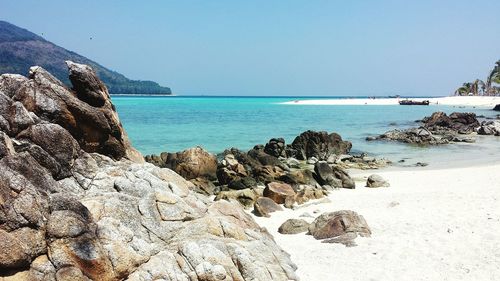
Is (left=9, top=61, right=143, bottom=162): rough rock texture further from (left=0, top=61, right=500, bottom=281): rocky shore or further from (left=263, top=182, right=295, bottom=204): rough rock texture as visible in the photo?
(left=263, top=182, right=295, bottom=204): rough rock texture

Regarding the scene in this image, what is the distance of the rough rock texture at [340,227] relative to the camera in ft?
51.5

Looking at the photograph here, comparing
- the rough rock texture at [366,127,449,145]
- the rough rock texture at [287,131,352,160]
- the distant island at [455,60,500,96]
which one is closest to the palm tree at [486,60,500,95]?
the distant island at [455,60,500,96]

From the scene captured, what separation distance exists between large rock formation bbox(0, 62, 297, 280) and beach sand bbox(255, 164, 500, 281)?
5.78 feet

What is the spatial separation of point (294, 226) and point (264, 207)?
313 cm

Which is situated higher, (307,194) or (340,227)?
(340,227)

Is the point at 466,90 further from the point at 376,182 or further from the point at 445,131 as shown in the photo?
the point at 376,182

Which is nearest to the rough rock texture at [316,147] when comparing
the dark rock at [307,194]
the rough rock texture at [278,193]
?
the dark rock at [307,194]

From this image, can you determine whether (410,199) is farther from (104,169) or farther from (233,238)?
(104,169)

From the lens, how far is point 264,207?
19938 millimetres

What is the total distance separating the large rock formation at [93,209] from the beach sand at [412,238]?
5.78 feet

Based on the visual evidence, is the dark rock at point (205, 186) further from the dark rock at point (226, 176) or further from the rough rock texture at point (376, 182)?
the rough rock texture at point (376, 182)

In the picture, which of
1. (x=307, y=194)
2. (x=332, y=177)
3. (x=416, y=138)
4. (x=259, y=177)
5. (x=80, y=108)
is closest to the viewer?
(x=80, y=108)

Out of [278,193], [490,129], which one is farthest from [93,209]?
[490,129]

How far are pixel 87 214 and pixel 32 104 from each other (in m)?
3.92
